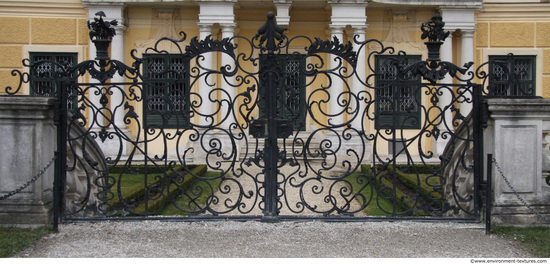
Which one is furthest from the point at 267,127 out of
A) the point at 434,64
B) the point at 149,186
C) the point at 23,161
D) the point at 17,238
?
the point at 149,186

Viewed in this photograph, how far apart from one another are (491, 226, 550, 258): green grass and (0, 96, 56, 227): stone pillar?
168 inches

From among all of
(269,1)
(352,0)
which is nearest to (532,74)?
(352,0)

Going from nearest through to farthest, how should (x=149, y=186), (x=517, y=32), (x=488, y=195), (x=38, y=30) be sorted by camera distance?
(x=488, y=195) < (x=149, y=186) < (x=38, y=30) < (x=517, y=32)

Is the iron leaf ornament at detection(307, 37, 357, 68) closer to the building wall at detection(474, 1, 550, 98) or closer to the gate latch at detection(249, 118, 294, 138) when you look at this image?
the gate latch at detection(249, 118, 294, 138)

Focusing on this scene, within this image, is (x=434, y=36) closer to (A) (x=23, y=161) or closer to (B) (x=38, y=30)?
(A) (x=23, y=161)

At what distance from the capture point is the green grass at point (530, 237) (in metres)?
4.09

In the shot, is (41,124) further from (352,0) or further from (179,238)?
(352,0)

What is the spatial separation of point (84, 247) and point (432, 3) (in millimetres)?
11167

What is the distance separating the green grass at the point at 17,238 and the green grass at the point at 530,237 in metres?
4.11

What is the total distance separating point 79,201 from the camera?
5.49 meters

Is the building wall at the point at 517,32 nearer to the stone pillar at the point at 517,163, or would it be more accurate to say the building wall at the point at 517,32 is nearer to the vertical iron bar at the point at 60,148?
the stone pillar at the point at 517,163

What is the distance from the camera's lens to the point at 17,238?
14.2 ft

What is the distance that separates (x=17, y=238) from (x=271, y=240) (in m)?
2.19

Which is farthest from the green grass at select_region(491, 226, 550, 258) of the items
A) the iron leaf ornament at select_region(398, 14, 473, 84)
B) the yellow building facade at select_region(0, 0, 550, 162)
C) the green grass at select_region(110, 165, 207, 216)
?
the yellow building facade at select_region(0, 0, 550, 162)
